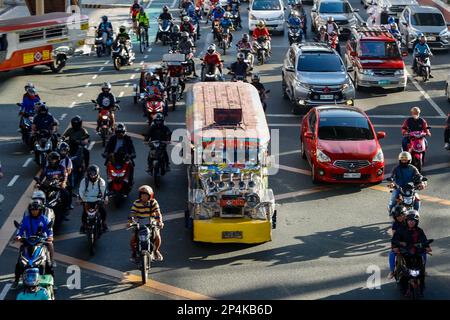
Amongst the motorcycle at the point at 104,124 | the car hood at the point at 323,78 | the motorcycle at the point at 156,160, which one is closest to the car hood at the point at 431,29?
the car hood at the point at 323,78

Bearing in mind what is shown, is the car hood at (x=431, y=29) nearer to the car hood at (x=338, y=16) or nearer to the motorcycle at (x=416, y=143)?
the car hood at (x=338, y=16)

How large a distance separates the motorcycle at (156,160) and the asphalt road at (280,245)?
0.31 meters

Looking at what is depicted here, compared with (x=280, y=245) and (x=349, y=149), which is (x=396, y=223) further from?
(x=349, y=149)

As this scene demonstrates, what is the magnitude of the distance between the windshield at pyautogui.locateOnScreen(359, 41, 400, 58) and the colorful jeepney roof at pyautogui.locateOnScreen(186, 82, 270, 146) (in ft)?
42.4

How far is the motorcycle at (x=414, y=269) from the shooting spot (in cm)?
1786

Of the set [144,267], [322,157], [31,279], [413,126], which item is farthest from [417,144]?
[31,279]

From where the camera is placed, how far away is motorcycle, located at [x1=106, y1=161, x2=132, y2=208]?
23.8m

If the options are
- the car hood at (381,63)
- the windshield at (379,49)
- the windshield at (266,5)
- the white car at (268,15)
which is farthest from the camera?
the windshield at (266,5)

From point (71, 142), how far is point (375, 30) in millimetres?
17412

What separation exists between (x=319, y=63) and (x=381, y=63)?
382 centimetres

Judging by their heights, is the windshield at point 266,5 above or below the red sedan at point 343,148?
below

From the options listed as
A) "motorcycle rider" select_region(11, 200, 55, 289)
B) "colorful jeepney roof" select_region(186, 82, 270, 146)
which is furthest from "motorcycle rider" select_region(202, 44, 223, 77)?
"motorcycle rider" select_region(11, 200, 55, 289)
